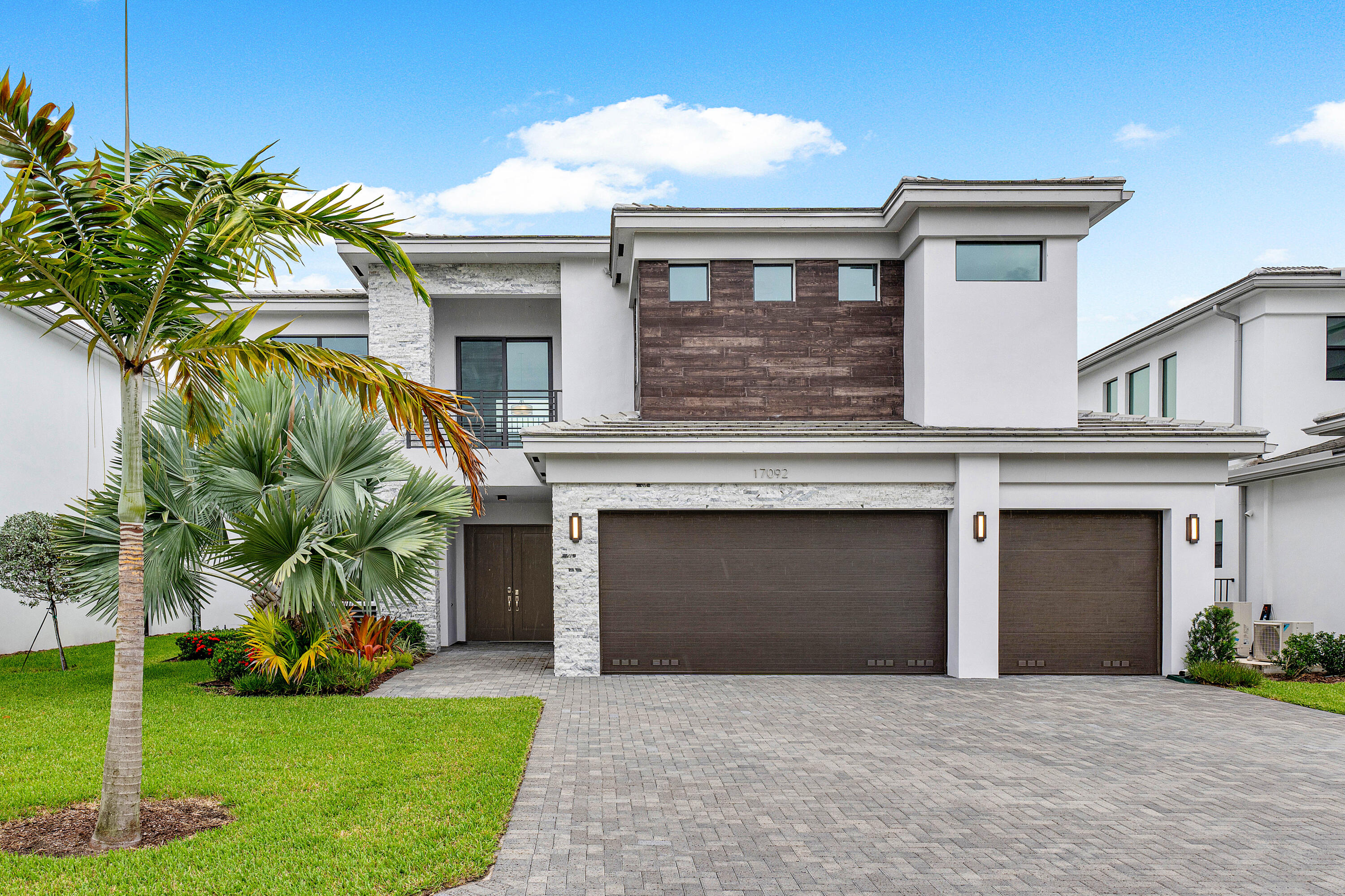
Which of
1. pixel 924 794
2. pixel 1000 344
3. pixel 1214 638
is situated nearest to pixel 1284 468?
pixel 1214 638

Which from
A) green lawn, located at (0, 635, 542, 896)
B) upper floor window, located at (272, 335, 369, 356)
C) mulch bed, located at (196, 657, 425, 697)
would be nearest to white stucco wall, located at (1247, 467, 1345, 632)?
green lawn, located at (0, 635, 542, 896)

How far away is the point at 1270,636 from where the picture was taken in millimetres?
11914

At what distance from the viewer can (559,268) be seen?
50.2 ft

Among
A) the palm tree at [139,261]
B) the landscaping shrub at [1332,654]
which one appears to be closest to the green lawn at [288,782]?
the palm tree at [139,261]

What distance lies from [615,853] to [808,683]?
625 centimetres

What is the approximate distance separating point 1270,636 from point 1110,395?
14118mm

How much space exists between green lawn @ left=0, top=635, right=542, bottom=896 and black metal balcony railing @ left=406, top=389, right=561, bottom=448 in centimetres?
677

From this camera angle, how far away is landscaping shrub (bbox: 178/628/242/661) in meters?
13.3

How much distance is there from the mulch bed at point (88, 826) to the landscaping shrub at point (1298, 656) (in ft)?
45.1

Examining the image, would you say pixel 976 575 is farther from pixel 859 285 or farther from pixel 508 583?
pixel 508 583

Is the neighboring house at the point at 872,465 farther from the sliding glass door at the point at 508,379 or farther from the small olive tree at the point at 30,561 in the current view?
the small olive tree at the point at 30,561

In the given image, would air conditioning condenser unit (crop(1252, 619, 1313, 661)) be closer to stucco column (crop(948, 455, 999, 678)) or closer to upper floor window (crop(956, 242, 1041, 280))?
stucco column (crop(948, 455, 999, 678))

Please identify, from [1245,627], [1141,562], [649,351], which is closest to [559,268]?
[649,351]

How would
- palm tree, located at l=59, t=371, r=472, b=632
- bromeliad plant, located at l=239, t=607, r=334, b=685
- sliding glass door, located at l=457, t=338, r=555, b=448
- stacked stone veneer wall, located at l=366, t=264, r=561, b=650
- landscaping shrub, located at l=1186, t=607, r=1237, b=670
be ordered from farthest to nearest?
sliding glass door, located at l=457, t=338, r=555, b=448, stacked stone veneer wall, located at l=366, t=264, r=561, b=650, landscaping shrub, located at l=1186, t=607, r=1237, b=670, bromeliad plant, located at l=239, t=607, r=334, b=685, palm tree, located at l=59, t=371, r=472, b=632
